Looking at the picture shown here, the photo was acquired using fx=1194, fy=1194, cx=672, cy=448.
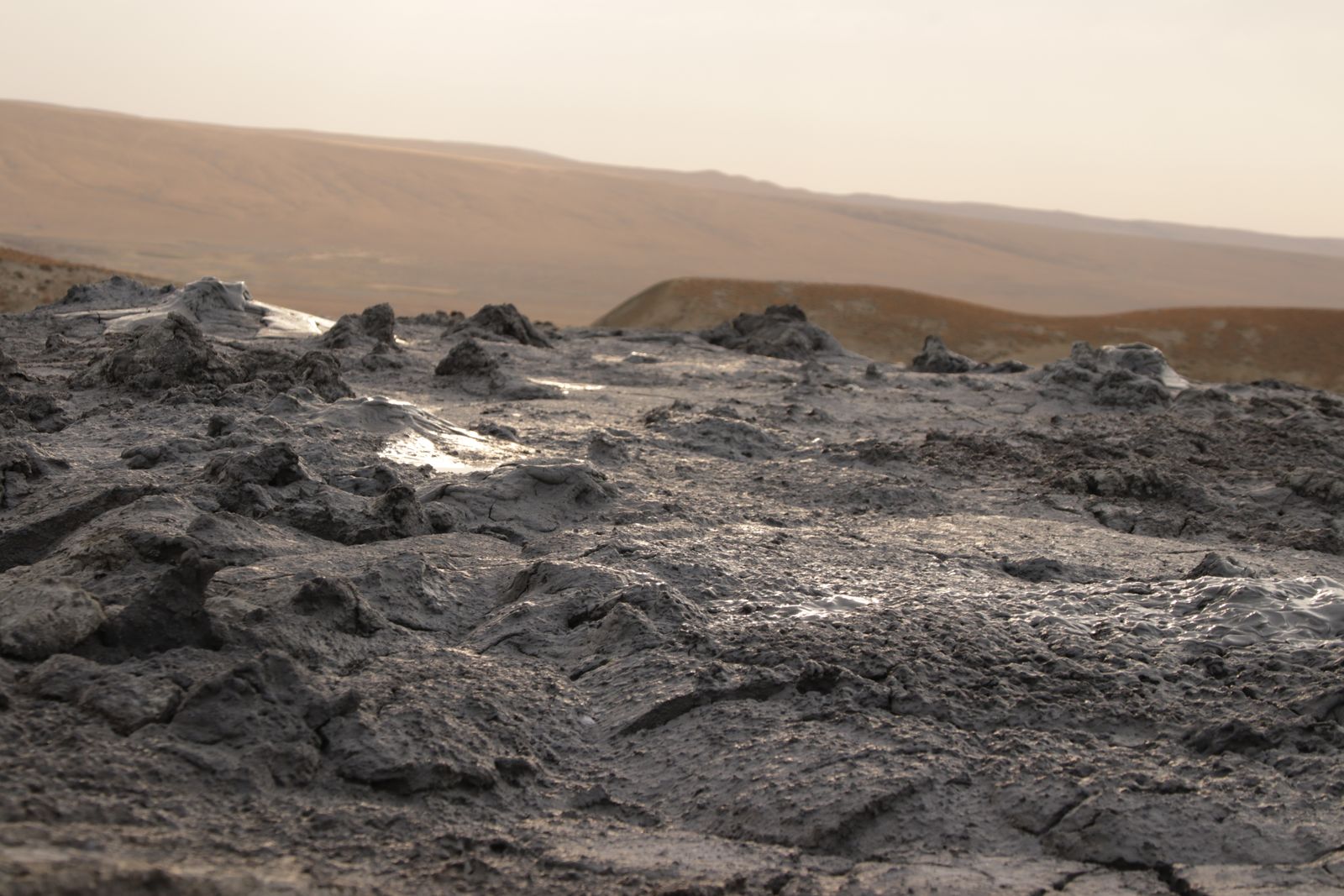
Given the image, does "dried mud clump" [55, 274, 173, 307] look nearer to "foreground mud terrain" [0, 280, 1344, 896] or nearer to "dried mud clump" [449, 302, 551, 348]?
"dried mud clump" [449, 302, 551, 348]

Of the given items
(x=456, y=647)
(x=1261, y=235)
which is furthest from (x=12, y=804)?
(x=1261, y=235)

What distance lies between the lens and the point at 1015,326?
19469 mm

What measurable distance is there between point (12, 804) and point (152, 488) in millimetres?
2157

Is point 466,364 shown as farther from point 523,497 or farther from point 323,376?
point 523,497

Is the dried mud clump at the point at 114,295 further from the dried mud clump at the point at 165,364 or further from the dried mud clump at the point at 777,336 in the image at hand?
the dried mud clump at the point at 777,336

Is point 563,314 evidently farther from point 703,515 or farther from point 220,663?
point 220,663

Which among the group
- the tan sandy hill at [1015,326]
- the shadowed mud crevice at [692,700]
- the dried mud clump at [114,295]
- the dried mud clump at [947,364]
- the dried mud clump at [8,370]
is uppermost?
the tan sandy hill at [1015,326]

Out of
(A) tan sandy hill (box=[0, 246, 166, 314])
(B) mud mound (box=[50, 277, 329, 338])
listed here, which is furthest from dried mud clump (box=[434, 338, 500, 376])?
(A) tan sandy hill (box=[0, 246, 166, 314])

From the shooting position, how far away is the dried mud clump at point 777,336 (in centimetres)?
1173

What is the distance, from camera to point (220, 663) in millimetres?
2777

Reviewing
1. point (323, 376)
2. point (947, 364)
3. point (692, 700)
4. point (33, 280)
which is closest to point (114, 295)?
point (33, 280)

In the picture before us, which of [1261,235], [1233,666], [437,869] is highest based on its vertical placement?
[1261,235]

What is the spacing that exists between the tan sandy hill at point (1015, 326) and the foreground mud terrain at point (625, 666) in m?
13.0

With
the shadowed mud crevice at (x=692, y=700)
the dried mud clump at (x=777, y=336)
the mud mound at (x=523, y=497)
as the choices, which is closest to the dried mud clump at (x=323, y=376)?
the mud mound at (x=523, y=497)
